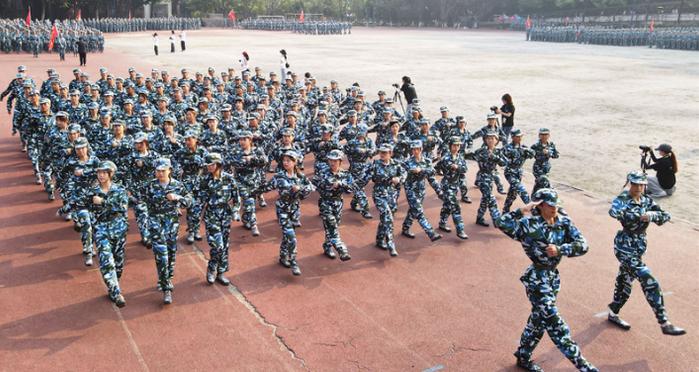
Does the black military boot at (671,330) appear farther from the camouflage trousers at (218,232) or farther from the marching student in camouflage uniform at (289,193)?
the camouflage trousers at (218,232)

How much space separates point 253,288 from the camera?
8492 mm

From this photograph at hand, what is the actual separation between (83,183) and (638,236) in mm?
8095

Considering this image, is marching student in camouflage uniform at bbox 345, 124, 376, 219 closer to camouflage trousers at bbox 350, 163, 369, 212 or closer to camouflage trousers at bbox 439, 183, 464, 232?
camouflage trousers at bbox 350, 163, 369, 212

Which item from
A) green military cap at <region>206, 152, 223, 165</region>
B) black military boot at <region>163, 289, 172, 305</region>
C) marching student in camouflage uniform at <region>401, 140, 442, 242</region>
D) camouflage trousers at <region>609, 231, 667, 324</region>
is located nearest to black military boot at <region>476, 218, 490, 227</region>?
marching student in camouflage uniform at <region>401, 140, 442, 242</region>

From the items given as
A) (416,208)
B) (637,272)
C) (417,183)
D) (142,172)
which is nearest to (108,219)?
(142,172)

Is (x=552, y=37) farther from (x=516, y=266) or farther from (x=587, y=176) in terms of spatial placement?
(x=516, y=266)

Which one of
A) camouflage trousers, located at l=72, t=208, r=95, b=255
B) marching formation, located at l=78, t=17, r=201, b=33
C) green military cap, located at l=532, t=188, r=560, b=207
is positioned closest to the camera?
green military cap, located at l=532, t=188, r=560, b=207

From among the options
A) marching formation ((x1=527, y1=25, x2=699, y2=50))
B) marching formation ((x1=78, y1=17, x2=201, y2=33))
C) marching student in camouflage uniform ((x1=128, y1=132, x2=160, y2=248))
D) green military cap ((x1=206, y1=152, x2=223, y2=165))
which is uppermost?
marching formation ((x1=78, y1=17, x2=201, y2=33))

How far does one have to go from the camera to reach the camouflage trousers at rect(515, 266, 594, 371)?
5980 mm

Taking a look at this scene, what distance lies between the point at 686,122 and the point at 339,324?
18.2 metres

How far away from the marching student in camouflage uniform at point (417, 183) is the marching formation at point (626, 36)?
51.4 meters

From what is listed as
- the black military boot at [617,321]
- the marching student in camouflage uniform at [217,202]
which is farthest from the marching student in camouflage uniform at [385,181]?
the black military boot at [617,321]

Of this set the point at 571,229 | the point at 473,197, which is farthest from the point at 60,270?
the point at 473,197

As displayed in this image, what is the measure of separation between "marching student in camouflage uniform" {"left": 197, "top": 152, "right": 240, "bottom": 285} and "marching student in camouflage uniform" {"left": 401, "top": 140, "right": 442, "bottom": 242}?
3.26 m
